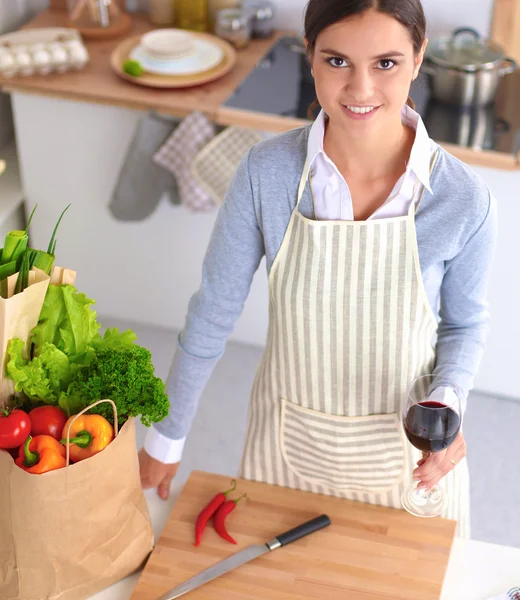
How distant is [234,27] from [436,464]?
6.59 ft

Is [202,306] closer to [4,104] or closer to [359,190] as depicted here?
[359,190]

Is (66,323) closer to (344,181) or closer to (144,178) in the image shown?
(344,181)

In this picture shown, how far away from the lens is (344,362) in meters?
1.40

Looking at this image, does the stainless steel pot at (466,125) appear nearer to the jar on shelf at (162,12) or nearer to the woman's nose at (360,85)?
the jar on shelf at (162,12)

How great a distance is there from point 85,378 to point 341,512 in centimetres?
48

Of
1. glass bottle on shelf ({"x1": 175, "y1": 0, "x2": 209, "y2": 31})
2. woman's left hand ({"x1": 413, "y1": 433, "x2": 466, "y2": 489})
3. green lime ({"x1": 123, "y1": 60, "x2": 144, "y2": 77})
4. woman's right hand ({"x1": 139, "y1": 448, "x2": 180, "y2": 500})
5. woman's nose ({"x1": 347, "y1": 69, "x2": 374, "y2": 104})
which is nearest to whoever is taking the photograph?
woman's nose ({"x1": 347, "y1": 69, "x2": 374, "y2": 104})

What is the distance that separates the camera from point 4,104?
3168 mm

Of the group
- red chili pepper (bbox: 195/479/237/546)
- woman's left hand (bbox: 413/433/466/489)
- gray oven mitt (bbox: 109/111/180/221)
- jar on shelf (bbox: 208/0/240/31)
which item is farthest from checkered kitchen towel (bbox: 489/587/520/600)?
jar on shelf (bbox: 208/0/240/31)

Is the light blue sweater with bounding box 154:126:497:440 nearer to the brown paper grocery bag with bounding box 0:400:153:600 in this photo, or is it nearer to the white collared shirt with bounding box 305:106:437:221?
the white collared shirt with bounding box 305:106:437:221

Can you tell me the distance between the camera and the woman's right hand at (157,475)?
4.60 feet

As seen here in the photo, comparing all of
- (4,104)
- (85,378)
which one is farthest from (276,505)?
(4,104)

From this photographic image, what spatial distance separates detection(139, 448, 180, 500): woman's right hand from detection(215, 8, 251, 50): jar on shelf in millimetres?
1859

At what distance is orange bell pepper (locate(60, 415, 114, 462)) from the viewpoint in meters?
1.08

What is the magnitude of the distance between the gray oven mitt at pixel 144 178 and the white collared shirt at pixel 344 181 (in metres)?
1.47
